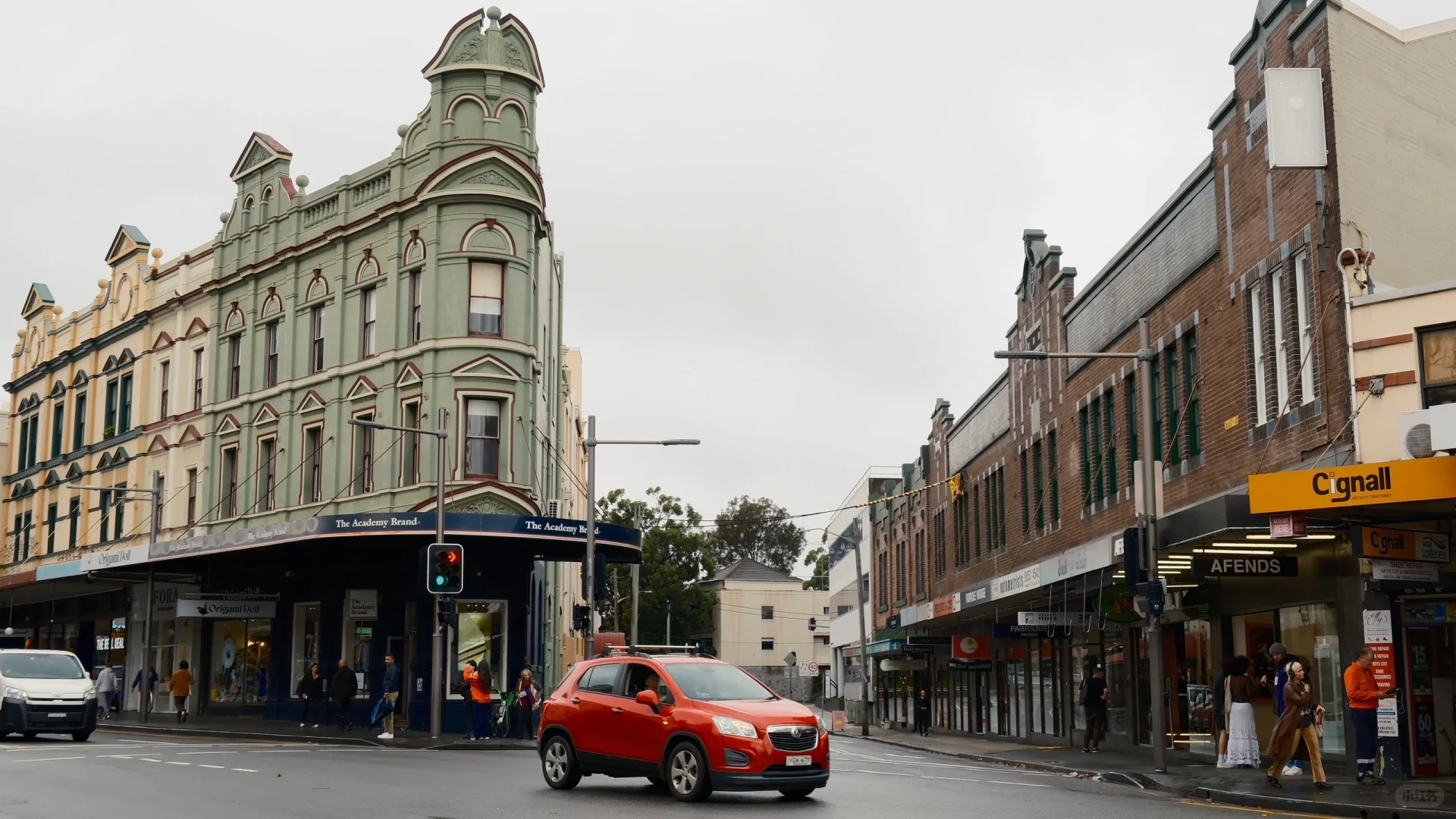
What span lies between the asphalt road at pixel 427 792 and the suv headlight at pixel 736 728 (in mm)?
729

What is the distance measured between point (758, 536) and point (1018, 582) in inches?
2927

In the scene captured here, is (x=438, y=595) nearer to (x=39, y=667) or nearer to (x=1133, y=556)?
(x=39, y=667)

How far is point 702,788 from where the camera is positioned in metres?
15.1

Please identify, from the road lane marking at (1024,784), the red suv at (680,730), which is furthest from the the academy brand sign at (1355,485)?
the red suv at (680,730)

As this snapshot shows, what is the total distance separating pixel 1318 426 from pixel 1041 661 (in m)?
18.8

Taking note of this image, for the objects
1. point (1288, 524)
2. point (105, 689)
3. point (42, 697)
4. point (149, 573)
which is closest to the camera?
point (1288, 524)

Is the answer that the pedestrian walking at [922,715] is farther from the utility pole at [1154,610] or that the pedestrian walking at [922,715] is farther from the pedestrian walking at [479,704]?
the utility pole at [1154,610]

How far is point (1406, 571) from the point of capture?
1841cm

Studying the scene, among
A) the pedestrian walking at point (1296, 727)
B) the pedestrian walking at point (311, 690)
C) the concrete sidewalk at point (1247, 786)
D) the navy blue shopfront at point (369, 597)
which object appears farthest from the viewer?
the pedestrian walking at point (311, 690)

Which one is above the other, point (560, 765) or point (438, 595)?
point (438, 595)

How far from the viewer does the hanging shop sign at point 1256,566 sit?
855 inches

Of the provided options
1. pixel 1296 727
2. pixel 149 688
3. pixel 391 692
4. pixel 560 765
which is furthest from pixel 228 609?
pixel 1296 727

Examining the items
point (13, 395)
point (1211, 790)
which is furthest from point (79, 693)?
point (13, 395)

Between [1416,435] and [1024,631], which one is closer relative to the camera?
[1416,435]
